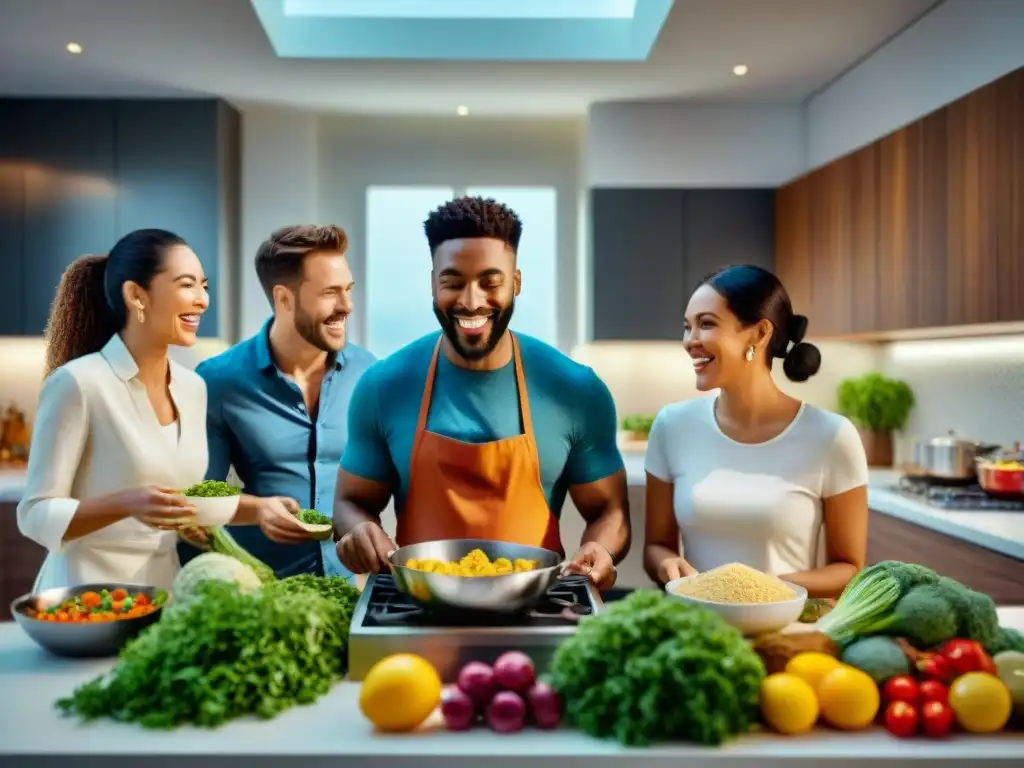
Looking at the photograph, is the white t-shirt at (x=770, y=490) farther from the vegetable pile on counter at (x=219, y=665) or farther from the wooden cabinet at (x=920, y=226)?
the wooden cabinet at (x=920, y=226)

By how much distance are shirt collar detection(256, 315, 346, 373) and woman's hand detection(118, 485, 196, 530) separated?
856 millimetres

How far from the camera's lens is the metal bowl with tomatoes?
5.29 feet

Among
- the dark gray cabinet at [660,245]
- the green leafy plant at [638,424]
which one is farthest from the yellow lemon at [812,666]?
the dark gray cabinet at [660,245]

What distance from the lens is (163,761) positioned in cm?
124

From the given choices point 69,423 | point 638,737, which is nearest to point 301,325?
point 69,423

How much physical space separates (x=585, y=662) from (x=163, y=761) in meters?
0.60

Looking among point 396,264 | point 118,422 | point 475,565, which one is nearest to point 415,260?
point 396,264

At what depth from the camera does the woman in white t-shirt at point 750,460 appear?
7.51ft

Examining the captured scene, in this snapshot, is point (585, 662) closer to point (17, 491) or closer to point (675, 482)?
point (675, 482)

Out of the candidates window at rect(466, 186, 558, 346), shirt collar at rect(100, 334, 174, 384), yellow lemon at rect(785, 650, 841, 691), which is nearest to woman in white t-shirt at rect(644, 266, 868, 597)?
yellow lemon at rect(785, 650, 841, 691)

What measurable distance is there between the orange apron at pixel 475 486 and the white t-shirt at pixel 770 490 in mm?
452

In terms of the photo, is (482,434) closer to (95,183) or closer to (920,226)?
(920,226)

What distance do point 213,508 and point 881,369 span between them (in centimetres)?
447

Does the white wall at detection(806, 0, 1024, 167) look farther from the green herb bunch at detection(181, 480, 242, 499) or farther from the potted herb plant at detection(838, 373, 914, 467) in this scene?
the green herb bunch at detection(181, 480, 242, 499)
